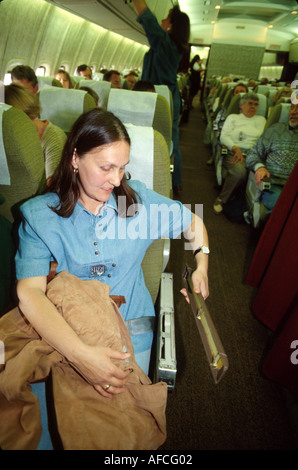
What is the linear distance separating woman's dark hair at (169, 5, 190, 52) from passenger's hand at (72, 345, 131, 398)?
11.4 ft

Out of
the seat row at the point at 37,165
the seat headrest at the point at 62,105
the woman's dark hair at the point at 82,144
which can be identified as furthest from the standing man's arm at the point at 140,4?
the woman's dark hair at the point at 82,144

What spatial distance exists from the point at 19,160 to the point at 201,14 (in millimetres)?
16319

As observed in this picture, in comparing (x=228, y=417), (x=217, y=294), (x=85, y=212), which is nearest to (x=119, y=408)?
(x=85, y=212)

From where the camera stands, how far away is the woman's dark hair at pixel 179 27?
297 centimetres

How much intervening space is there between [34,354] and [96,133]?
0.80 meters

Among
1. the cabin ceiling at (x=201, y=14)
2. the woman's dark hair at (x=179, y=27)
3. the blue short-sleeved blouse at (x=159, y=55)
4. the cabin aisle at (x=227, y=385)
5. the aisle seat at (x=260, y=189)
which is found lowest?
the cabin aisle at (x=227, y=385)

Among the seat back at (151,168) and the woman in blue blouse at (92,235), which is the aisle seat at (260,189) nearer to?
the seat back at (151,168)

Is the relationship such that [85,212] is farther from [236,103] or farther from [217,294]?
[236,103]

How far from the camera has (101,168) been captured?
1035 mm

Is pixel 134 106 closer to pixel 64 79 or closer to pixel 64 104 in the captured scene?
pixel 64 104

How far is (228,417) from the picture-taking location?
1580 mm

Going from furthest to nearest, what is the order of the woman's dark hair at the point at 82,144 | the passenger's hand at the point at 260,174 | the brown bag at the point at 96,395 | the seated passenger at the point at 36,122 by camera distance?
1. the passenger's hand at the point at 260,174
2. the seated passenger at the point at 36,122
3. the woman's dark hair at the point at 82,144
4. the brown bag at the point at 96,395

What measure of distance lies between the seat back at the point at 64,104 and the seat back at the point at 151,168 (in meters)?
1.05

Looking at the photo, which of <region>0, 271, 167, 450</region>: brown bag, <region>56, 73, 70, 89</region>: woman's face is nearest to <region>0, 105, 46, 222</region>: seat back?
<region>0, 271, 167, 450</region>: brown bag
